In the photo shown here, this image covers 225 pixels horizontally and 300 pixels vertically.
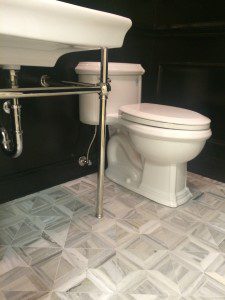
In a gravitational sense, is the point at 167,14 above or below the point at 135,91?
→ above

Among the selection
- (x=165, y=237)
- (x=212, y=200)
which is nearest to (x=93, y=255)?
(x=165, y=237)

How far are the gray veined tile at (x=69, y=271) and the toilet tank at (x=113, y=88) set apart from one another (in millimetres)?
638

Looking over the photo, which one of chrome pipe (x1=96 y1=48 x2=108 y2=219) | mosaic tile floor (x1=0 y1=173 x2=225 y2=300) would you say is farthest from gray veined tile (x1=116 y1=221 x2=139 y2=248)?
chrome pipe (x1=96 y1=48 x2=108 y2=219)

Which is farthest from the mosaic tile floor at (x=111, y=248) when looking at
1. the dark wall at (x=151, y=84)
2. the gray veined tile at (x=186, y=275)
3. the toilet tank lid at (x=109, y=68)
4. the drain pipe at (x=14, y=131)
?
the toilet tank lid at (x=109, y=68)

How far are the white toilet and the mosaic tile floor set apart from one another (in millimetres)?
84

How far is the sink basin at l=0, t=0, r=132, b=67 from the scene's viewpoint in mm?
574

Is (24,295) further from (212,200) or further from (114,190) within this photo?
(212,200)

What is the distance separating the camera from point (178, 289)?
2.48 feet

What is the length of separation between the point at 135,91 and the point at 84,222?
69 cm

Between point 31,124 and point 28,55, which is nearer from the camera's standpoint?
point 28,55

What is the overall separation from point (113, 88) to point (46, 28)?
2.17 ft

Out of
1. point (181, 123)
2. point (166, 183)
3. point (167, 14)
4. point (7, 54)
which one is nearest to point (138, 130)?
point (181, 123)

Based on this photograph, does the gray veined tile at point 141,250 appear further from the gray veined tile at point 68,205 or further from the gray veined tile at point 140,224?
the gray veined tile at point 68,205

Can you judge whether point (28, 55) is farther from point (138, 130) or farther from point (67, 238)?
point (67, 238)
